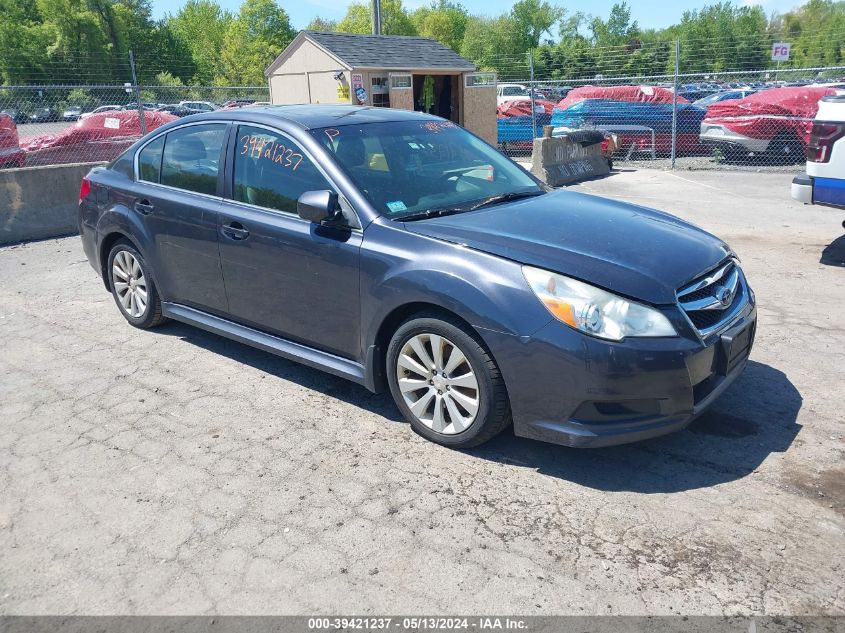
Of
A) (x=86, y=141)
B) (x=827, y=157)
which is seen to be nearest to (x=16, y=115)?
(x=86, y=141)

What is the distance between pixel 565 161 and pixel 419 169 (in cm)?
1019

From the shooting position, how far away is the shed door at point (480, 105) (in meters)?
19.0

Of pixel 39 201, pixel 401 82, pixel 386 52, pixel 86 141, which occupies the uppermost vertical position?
pixel 386 52

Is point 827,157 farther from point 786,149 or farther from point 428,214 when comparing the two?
point 786,149

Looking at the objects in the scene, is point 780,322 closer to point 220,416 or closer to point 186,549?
point 220,416

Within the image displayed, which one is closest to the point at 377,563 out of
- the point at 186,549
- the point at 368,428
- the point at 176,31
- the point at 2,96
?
the point at 186,549

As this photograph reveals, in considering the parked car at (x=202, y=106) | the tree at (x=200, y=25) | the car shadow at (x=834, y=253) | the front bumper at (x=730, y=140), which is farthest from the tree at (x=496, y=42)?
the car shadow at (x=834, y=253)

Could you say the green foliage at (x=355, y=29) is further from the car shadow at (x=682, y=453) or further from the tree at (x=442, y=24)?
the car shadow at (x=682, y=453)

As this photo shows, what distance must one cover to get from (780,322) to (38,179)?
9086 mm

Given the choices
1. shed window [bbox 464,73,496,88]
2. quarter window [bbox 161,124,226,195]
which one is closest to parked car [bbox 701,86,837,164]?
shed window [bbox 464,73,496,88]

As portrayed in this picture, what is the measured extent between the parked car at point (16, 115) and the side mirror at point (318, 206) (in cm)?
937

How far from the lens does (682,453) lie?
376 centimetres

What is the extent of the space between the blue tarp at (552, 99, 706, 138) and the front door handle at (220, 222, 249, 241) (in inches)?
599

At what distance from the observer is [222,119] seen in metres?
4.82
